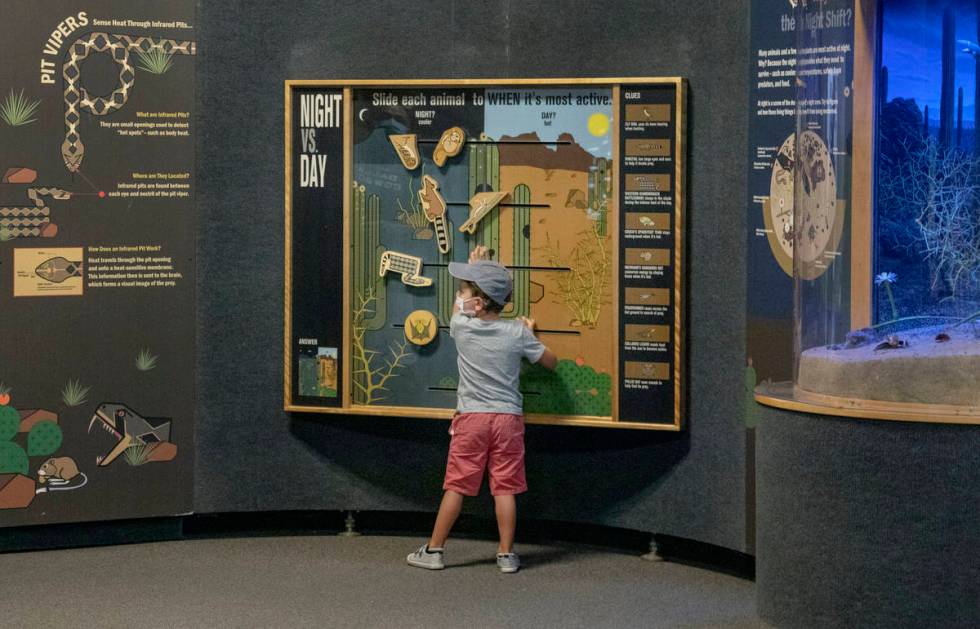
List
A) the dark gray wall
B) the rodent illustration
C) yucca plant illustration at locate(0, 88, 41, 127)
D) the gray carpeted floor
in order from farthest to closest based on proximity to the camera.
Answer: the rodent illustration
yucca plant illustration at locate(0, 88, 41, 127)
the dark gray wall
the gray carpeted floor

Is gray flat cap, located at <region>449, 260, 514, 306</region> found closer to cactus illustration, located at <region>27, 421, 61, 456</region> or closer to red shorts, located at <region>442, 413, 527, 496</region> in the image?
red shorts, located at <region>442, 413, 527, 496</region>

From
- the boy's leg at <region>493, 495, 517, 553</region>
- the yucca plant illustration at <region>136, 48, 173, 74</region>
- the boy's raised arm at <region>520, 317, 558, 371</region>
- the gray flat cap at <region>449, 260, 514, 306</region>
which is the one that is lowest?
the boy's leg at <region>493, 495, 517, 553</region>

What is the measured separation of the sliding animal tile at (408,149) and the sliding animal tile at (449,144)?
88 mm

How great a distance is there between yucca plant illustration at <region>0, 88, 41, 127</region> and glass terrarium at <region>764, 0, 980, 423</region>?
Answer: 10.5ft

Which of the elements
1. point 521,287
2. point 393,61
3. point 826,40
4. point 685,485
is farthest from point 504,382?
point 826,40

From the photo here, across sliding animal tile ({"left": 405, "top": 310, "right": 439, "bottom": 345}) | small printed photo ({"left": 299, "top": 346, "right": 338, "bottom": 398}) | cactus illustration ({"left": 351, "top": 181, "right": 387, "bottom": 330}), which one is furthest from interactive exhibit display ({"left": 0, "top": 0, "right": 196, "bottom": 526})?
sliding animal tile ({"left": 405, "top": 310, "right": 439, "bottom": 345})

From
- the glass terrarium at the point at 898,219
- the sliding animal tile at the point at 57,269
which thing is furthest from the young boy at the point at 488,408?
the sliding animal tile at the point at 57,269

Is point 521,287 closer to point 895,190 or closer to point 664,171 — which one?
point 664,171

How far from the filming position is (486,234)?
557 centimetres

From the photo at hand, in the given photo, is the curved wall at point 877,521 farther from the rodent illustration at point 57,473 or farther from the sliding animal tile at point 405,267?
the rodent illustration at point 57,473

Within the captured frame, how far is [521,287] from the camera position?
18.2 ft

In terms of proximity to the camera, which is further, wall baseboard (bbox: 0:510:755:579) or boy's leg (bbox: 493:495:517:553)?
wall baseboard (bbox: 0:510:755:579)

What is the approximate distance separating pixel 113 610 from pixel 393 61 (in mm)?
2519

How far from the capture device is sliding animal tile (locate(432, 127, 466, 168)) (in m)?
5.56
